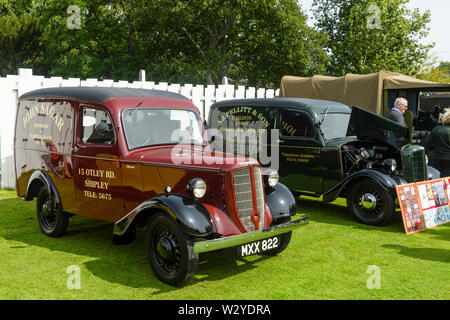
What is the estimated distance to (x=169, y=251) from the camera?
440cm

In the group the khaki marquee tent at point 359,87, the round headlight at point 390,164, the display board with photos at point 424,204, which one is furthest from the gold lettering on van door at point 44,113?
the khaki marquee tent at point 359,87

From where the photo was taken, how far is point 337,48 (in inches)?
1337

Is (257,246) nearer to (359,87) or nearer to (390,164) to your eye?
(390,164)

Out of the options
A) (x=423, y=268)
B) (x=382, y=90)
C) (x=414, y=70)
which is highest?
(x=414, y=70)

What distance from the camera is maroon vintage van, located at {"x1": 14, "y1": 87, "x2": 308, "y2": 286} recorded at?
4414 millimetres

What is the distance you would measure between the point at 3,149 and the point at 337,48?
29.6m

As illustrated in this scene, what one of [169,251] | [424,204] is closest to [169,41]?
[424,204]

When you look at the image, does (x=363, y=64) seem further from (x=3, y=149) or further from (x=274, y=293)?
(x=274, y=293)

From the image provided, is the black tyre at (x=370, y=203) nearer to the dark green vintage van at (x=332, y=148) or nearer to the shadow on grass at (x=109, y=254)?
the dark green vintage van at (x=332, y=148)

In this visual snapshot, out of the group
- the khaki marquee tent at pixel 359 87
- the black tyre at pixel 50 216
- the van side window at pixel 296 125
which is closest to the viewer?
the black tyre at pixel 50 216

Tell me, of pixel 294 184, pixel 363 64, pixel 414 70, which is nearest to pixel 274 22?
pixel 363 64

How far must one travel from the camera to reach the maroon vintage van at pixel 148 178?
14.5 feet

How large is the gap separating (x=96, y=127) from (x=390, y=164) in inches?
185

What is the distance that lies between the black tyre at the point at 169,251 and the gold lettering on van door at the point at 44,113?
2310 mm
